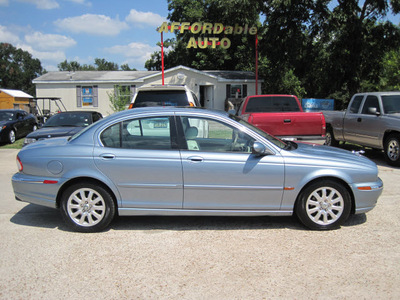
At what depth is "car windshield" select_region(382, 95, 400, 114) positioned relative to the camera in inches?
364

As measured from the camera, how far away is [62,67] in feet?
344

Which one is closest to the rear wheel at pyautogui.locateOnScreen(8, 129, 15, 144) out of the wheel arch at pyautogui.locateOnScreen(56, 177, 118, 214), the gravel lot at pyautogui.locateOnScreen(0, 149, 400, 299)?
the gravel lot at pyautogui.locateOnScreen(0, 149, 400, 299)

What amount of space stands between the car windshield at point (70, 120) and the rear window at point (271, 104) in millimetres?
4974

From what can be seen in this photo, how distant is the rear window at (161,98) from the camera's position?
794 centimetres

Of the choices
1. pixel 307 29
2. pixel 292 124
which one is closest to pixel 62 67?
pixel 307 29

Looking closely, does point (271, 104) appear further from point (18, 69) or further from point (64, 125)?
point (18, 69)

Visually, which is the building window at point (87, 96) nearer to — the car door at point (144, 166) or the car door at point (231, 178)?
the car door at point (144, 166)

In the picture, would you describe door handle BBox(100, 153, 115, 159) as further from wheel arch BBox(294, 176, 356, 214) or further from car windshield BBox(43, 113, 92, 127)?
car windshield BBox(43, 113, 92, 127)

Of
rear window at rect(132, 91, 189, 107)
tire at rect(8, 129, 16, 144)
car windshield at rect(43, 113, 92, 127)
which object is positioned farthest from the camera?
tire at rect(8, 129, 16, 144)

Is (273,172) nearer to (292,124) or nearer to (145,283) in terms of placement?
(145,283)

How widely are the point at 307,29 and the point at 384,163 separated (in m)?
14.0

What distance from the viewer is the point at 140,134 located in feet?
15.5

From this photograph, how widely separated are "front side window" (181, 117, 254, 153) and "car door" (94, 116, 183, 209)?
0.72ft

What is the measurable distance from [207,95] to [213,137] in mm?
23651
